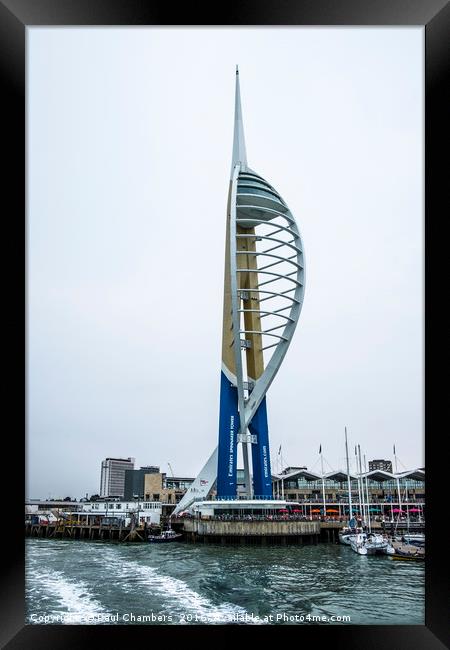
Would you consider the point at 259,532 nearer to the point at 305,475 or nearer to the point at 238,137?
the point at 238,137

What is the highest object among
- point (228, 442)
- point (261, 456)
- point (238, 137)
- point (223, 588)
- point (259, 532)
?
point (238, 137)

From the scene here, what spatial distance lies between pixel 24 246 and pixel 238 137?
23.8 meters

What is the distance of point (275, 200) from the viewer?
26922 millimetres

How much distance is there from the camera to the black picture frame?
629 centimetres

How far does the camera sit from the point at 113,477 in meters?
50.4

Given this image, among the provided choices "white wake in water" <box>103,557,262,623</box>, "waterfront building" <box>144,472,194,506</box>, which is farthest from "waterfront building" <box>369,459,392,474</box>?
"white wake in water" <box>103,557,262,623</box>

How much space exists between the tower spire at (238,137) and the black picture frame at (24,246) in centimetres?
2215

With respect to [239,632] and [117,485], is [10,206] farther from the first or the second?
[117,485]

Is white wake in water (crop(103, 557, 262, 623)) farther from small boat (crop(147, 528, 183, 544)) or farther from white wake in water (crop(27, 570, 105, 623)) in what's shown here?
small boat (crop(147, 528, 183, 544))

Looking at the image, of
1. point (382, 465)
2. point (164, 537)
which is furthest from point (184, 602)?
point (382, 465)

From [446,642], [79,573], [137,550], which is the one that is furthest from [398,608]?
[137,550]

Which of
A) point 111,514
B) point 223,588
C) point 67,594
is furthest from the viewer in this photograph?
point 111,514

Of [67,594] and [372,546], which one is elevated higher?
[67,594]

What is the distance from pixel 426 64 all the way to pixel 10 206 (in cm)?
428
